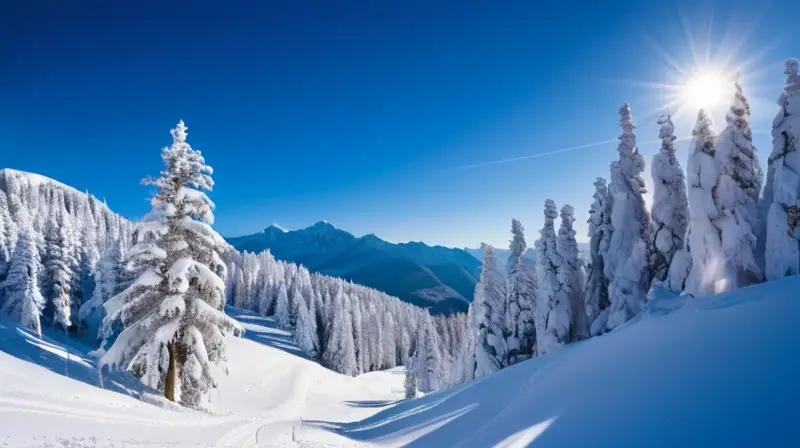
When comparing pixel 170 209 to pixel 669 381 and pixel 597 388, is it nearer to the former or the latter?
pixel 597 388

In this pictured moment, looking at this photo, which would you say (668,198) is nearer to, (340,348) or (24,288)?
(24,288)

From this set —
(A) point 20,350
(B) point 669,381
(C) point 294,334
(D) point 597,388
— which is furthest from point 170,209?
(C) point 294,334

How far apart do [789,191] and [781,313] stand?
36.6 ft

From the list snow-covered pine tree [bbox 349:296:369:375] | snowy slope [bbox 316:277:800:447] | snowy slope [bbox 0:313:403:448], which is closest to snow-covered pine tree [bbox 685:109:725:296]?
snowy slope [bbox 316:277:800:447]

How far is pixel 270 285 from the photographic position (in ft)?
327

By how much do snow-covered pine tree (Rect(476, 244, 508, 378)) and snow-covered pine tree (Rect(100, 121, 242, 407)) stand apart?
22.1m

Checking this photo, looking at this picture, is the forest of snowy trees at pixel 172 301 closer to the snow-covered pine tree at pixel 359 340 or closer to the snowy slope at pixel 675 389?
the snow-covered pine tree at pixel 359 340

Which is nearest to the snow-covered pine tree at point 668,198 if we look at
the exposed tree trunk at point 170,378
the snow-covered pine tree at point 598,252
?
the snow-covered pine tree at point 598,252

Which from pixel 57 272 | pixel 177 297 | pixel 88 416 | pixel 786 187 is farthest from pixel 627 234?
pixel 57 272

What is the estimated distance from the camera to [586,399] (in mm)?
10094

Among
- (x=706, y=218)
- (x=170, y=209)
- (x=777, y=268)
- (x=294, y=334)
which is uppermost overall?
(x=706, y=218)

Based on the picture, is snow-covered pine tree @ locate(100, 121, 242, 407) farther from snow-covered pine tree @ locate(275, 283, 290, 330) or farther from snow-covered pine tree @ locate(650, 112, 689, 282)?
snow-covered pine tree @ locate(275, 283, 290, 330)

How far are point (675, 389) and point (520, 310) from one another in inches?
1023

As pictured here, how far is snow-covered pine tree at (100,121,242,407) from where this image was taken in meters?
15.5
